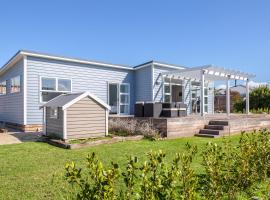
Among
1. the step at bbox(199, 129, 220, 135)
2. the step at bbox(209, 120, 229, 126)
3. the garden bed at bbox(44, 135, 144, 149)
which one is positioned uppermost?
the step at bbox(209, 120, 229, 126)

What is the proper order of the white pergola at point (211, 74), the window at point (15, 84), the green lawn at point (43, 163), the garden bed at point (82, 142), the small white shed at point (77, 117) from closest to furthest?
the green lawn at point (43, 163), the garden bed at point (82, 142), the small white shed at point (77, 117), the white pergola at point (211, 74), the window at point (15, 84)

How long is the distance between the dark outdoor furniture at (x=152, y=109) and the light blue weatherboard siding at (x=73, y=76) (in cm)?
446

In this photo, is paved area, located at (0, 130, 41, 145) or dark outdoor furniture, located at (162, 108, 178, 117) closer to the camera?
paved area, located at (0, 130, 41, 145)

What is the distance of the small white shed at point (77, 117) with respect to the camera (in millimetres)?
8766

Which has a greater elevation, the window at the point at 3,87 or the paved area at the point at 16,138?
the window at the point at 3,87

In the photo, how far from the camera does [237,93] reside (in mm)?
37344

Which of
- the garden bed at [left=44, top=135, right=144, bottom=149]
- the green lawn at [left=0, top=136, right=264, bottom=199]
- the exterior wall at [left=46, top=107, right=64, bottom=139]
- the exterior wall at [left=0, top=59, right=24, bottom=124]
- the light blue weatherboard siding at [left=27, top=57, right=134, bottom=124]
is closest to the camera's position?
the green lawn at [left=0, top=136, right=264, bottom=199]

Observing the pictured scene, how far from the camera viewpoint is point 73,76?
46.3 ft

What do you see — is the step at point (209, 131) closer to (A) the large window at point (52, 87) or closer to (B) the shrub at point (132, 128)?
(B) the shrub at point (132, 128)

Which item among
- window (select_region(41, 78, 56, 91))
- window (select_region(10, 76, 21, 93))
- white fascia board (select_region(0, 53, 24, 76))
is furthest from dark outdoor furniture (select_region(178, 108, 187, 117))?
window (select_region(10, 76, 21, 93))

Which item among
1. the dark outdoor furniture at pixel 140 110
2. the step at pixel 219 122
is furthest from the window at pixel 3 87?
the step at pixel 219 122

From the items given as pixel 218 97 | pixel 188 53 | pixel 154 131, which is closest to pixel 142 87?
pixel 188 53

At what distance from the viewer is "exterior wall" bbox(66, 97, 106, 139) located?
8.86 metres

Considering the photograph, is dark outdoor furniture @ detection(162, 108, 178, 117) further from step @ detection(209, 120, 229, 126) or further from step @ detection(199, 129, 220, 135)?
step @ detection(209, 120, 229, 126)
